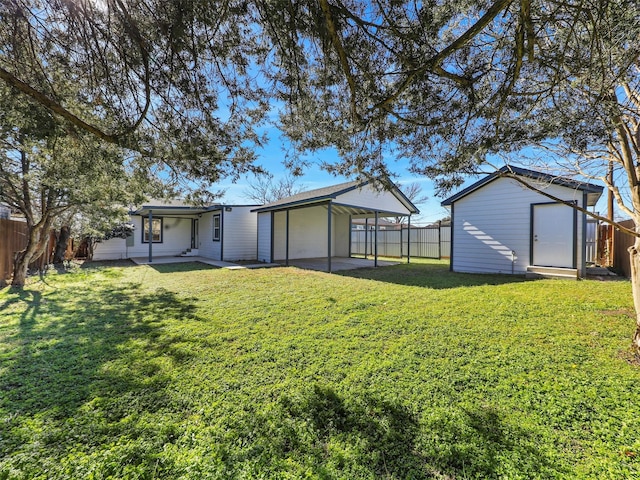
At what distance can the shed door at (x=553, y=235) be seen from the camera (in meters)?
7.86

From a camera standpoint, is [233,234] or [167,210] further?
[167,210]

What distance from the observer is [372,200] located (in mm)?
11898

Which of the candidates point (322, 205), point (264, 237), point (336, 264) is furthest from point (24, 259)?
point (336, 264)

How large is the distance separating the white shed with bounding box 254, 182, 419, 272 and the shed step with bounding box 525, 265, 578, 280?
5.20m

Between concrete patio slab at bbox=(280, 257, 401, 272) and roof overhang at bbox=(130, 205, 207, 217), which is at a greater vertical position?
roof overhang at bbox=(130, 205, 207, 217)

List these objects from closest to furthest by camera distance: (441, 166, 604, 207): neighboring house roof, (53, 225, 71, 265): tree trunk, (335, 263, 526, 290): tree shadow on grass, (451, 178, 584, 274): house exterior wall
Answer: (441, 166, 604, 207): neighboring house roof < (335, 263, 526, 290): tree shadow on grass < (451, 178, 584, 274): house exterior wall < (53, 225, 71, 265): tree trunk

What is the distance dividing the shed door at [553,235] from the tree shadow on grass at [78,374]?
30.5 feet

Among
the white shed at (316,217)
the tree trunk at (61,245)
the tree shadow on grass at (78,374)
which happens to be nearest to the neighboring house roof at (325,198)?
the white shed at (316,217)

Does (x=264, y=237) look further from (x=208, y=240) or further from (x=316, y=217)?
(x=208, y=240)

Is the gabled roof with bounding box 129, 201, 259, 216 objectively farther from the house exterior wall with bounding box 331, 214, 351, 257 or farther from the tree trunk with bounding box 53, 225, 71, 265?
the house exterior wall with bounding box 331, 214, 351, 257

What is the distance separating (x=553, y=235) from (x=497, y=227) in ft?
4.61

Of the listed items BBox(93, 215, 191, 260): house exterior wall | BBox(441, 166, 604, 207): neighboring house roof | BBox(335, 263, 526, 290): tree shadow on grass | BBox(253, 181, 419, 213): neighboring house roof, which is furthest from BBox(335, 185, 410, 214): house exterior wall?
BBox(93, 215, 191, 260): house exterior wall

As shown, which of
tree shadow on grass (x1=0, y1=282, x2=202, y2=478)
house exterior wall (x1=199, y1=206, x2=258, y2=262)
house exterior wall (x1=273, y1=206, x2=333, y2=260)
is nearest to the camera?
tree shadow on grass (x1=0, y1=282, x2=202, y2=478)

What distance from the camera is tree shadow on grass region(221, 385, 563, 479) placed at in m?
1.77
